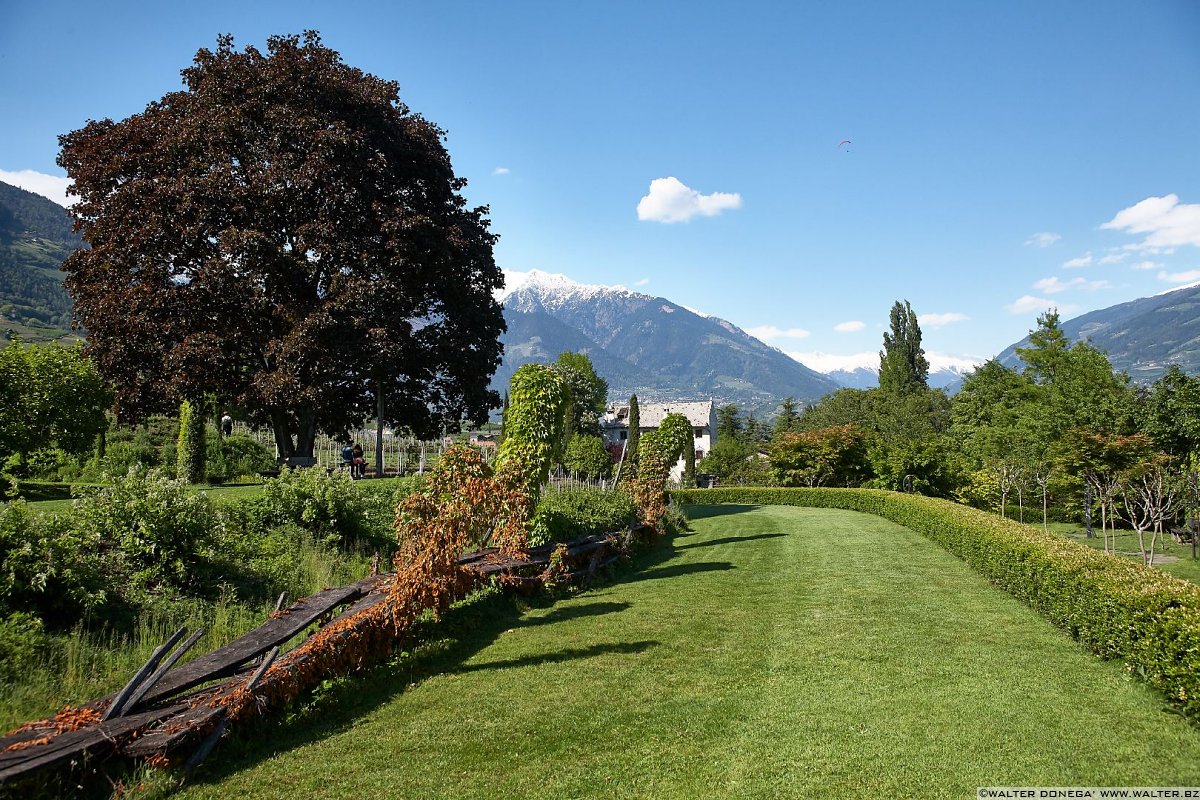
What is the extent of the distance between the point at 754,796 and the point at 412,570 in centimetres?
449

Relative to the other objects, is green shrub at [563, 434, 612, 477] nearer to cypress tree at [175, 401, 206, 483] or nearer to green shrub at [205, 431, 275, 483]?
green shrub at [205, 431, 275, 483]

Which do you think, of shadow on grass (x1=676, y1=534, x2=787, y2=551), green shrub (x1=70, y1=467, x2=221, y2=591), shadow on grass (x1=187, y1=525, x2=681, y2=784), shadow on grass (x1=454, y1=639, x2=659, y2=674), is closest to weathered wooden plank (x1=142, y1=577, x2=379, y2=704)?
shadow on grass (x1=187, y1=525, x2=681, y2=784)

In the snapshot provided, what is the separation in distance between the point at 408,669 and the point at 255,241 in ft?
47.0

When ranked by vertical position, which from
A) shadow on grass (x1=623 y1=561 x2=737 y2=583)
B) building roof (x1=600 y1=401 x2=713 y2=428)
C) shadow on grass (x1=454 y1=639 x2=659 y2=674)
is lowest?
shadow on grass (x1=623 y1=561 x2=737 y2=583)

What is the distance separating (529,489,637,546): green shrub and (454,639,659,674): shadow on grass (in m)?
4.60

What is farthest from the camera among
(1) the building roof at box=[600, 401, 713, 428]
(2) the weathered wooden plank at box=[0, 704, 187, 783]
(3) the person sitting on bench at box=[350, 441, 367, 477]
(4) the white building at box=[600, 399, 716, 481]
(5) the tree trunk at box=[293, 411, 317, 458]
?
(1) the building roof at box=[600, 401, 713, 428]

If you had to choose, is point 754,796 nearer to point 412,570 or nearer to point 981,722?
point 981,722

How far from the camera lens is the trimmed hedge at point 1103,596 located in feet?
19.7

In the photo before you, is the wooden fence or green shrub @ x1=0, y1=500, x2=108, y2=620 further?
green shrub @ x1=0, y1=500, x2=108, y2=620

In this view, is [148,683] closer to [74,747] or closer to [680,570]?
[74,747]

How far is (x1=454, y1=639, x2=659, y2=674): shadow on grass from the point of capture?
7.35 meters

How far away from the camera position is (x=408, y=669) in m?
7.07

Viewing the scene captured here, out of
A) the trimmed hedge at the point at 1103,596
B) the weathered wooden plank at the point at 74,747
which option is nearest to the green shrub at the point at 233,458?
the weathered wooden plank at the point at 74,747

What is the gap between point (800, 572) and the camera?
531 inches
